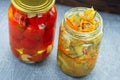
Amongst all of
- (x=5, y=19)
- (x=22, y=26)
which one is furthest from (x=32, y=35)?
(x=5, y=19)

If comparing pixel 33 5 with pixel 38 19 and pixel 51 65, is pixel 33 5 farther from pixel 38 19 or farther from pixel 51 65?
pixel 51 65

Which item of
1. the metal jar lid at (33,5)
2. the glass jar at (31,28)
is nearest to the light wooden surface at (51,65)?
the glass jar at (31,28)

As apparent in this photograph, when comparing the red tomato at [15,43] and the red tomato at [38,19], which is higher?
the red tomato at [38,19]

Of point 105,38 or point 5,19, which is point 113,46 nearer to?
point 105,38

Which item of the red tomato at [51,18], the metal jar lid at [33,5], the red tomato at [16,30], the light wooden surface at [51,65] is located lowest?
the light wooden surface at [51,65]

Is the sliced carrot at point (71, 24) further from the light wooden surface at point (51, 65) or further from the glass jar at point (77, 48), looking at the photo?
the light wooden surface at point (51, 65)

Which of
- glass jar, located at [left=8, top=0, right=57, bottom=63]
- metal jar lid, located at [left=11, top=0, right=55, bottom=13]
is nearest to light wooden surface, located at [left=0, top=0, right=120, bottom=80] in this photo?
glass jar, located at [left=8, top=0, right=57, bottom=63]

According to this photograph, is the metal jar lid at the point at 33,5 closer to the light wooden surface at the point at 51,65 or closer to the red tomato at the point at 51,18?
the red tomato at the point at 51,18

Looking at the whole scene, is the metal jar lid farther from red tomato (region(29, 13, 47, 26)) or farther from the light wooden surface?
the light wooden surface
